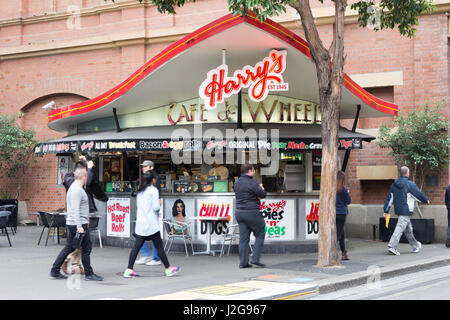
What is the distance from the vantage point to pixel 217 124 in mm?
14297

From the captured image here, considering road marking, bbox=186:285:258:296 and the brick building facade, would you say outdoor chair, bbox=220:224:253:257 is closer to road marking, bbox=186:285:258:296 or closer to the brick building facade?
road marking, bbox=186:285:258:296

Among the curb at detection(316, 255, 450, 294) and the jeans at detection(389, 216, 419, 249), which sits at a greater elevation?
the jeans at detection(389, 216, 419, 249)

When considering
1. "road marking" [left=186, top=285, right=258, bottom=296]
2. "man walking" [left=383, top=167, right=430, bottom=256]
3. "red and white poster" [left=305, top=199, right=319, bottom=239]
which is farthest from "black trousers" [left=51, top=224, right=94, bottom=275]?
"man walking" [left=383, top=167, right=430, bottom=256]

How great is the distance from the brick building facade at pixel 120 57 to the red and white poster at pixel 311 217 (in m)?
3.92

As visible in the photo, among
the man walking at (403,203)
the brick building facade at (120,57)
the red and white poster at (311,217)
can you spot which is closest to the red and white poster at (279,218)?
the red and white poster at (311,217)

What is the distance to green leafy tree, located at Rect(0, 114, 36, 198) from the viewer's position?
1988 cm

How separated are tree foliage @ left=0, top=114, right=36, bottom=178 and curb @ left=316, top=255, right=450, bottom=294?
13959 millimetres

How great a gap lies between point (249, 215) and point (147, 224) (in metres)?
1.93

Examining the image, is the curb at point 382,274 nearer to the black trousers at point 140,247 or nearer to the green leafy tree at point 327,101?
the green leafy tree at point 327,101

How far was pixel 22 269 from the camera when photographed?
34.1 feet

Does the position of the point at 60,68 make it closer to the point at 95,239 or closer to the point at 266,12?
the point at 95,239

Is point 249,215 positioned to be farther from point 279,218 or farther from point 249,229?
point 279,218

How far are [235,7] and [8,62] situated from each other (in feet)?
47.6

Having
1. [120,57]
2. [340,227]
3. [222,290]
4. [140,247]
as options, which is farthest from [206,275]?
[120,57]
